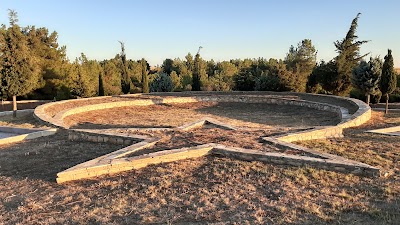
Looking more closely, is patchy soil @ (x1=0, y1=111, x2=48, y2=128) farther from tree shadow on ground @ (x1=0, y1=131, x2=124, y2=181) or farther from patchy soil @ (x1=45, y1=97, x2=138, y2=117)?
tree shadow on ground @ (x1=0, y1=131, x2=124, y2=181)

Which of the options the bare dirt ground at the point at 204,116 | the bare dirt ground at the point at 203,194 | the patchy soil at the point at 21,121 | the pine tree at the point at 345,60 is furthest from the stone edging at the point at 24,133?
the pine tree at the point at 345,60

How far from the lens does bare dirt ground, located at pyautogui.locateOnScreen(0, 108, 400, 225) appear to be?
176 inches

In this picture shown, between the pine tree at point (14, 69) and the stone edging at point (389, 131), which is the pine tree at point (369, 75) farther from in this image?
the pine tree at point (14, 69)

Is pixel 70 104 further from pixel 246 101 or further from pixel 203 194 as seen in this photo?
pixel 203 194

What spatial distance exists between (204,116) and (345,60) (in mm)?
14078

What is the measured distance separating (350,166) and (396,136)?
175 inches

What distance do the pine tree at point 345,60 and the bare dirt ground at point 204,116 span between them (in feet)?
26.0

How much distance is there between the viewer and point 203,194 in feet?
17.3

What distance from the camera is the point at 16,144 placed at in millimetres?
9375

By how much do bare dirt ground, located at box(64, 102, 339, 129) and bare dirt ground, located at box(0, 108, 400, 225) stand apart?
563cm

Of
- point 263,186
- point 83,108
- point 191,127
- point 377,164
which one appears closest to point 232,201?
point 263,186

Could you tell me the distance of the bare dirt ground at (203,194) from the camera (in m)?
4.47

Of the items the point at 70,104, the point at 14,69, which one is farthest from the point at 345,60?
the point at 14,69

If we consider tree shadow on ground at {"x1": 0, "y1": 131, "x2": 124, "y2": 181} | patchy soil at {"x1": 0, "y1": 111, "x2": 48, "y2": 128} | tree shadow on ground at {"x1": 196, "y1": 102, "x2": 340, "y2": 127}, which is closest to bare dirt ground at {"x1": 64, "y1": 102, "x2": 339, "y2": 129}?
tree shadow on ground at {"x1": 196, "y1": 102, "x2": 340, "y2": 127}
